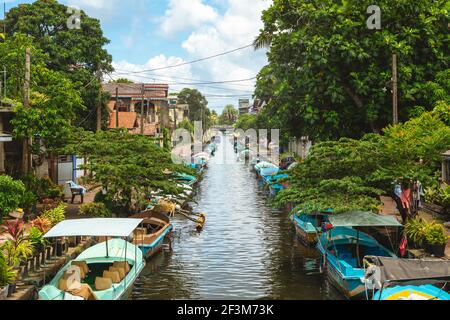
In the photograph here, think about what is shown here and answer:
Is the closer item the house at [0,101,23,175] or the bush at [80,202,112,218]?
the bush at [80,202,112,218]

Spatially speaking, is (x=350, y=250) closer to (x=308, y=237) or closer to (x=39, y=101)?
(x=308, y=237)

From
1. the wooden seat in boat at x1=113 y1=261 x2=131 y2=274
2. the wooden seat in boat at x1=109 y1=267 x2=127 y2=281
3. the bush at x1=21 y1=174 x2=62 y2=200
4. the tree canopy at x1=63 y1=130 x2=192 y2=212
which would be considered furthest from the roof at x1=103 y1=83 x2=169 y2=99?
the wooden seat in boat at x1=109 y1=267 x2=127 y2=281

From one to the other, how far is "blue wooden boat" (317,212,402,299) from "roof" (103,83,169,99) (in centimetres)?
5645

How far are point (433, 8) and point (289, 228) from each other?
14.7m

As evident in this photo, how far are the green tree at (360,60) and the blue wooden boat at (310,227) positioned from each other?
668cm

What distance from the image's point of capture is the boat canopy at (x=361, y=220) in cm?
1917

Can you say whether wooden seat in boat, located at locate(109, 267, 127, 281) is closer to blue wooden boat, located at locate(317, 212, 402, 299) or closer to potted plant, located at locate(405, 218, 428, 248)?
blue wooden boat, located at locate(317, 212, 402, 299)

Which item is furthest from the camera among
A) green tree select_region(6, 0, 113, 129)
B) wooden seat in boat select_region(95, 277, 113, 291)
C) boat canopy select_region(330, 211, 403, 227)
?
green tree select_region(6, 0, 113, 129)

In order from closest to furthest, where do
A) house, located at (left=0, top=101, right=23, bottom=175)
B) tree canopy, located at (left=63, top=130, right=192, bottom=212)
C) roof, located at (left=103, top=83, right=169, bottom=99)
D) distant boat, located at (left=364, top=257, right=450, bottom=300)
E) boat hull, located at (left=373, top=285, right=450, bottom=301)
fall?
boat hull, located at (left=373, top=285, right=450, bottom=301) < distant boat, located at (left=364, top=257, right=450, bottom=300) < tree canopy, located at (left=63, top=130, right=192, bottom=212) < house, located at (left=0, top=101, right=23, bottom=175) < roof, located at (left=103, top=83, right=169, bottom=99)

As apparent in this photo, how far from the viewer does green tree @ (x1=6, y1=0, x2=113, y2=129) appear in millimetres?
40531

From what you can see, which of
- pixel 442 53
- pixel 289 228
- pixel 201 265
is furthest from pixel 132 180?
pixel 442 53

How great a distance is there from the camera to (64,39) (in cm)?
4128

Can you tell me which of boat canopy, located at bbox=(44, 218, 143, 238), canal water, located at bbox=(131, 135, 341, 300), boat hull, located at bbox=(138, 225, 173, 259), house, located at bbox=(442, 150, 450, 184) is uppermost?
house, located at bbox=(442, 150, 450, 184)
